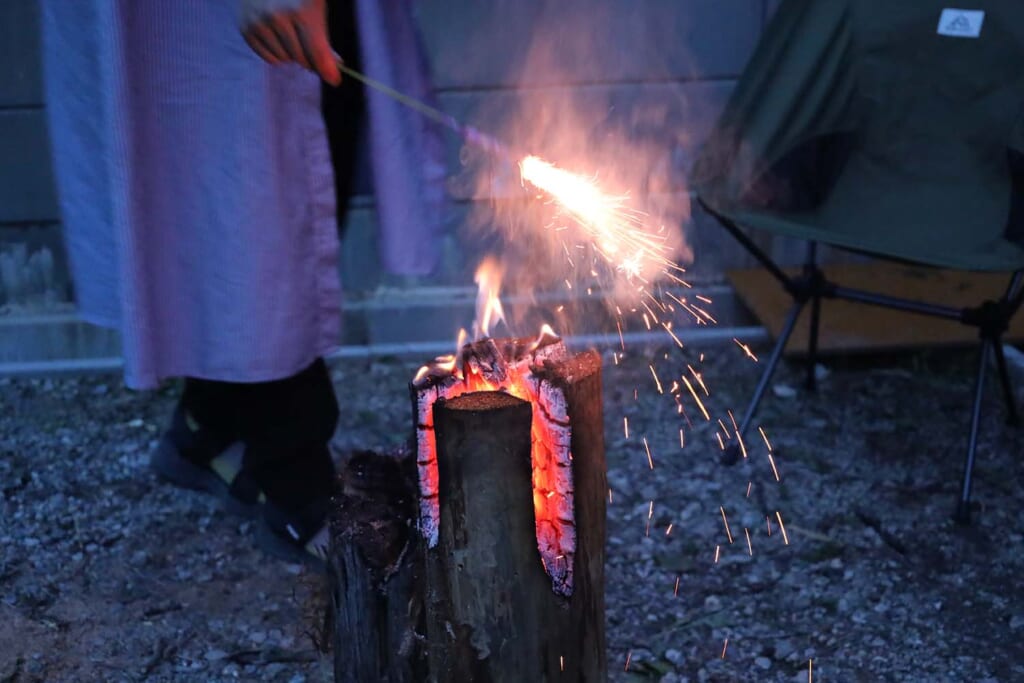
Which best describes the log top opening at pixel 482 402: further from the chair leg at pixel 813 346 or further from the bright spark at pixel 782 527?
the chair leg at pixel 813 346

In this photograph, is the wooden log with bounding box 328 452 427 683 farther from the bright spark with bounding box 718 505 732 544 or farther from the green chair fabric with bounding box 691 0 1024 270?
the green chair fabric with bounding box 691 0 1024 270

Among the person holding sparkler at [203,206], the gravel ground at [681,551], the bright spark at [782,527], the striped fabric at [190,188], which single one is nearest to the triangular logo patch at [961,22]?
the gravel ground at [681,551]

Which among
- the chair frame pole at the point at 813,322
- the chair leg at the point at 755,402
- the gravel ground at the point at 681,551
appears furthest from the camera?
the chair frame pole at the point at 813,322

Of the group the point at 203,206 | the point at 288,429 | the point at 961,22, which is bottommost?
the point at 288,429

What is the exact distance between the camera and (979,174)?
2.89 m

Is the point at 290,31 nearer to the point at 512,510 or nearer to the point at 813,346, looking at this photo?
the point at 512,510

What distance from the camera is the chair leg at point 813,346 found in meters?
3.27

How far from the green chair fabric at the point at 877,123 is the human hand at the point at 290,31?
1.40 meters

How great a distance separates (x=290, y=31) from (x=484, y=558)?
0.90 m

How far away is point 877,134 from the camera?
9.99ft

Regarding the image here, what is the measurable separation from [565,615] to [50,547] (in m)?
1.58

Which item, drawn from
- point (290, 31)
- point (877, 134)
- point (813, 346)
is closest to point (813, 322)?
point (813, 346)

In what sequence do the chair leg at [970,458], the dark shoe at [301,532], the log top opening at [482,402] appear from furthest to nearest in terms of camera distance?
1. the chair leg at [970,458]
2. the dark shoe at [301,532]
3. the log top opening at [482,402]

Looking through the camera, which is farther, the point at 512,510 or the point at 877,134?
the point at 877,134
